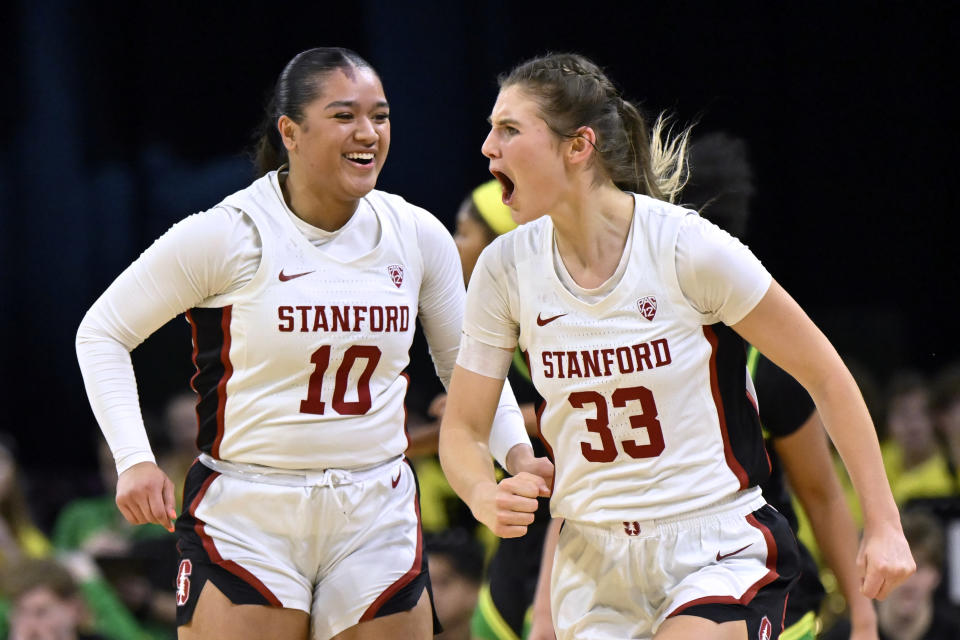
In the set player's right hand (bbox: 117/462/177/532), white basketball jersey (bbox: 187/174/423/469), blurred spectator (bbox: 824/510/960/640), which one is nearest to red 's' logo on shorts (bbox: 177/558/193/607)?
player's right hand (bbox: 117/462/177/532)

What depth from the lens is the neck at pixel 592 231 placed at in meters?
2.64

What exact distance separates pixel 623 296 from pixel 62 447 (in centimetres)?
634

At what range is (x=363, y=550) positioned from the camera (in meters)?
2.94

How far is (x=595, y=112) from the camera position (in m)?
2.71

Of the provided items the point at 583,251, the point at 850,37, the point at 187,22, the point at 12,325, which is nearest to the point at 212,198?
the point at 187,22

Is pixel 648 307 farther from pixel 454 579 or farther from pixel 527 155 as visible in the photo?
pixel 454 579

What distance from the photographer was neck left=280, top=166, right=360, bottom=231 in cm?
304

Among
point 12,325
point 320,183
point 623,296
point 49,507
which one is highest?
point 320,183

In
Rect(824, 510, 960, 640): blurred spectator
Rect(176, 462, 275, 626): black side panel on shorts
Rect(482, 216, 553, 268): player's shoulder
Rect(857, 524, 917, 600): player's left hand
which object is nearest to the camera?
Rect(857, 524, 917, 600): player's left hand

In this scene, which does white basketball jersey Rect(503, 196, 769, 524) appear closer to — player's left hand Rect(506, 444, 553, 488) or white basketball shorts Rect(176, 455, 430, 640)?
player's left hand Rect(506, 444, 553, 488)

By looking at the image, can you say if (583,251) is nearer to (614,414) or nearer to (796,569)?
(614,414)

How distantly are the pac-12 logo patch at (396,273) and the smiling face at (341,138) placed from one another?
0.18 m

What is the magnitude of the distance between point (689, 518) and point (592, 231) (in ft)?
1.98

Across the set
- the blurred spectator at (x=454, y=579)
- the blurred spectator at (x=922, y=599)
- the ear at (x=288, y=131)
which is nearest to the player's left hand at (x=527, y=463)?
the ear at (x=288, y=131)
